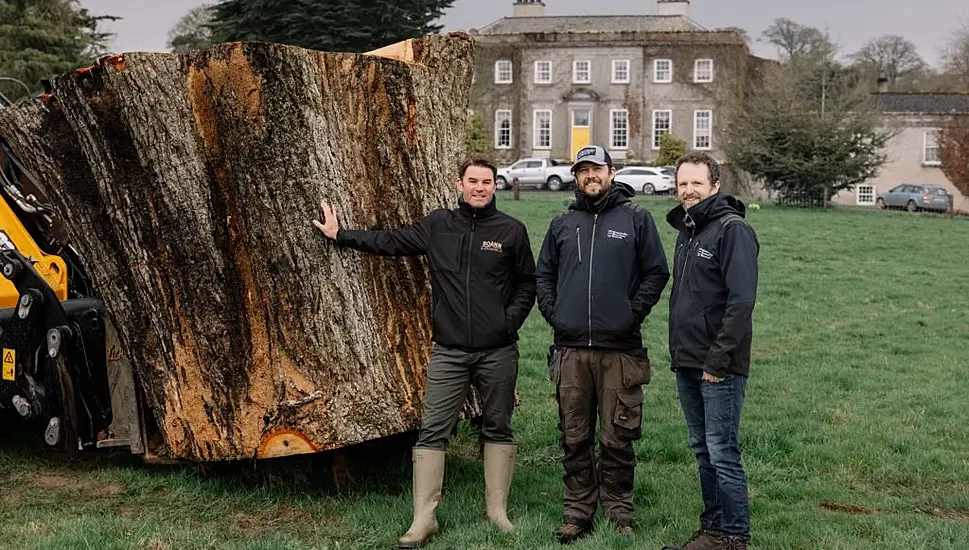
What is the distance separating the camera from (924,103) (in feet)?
167

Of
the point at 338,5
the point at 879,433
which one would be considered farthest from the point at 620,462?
the point at 338,5

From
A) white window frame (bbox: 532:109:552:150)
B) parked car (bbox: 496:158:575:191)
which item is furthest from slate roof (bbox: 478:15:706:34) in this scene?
parked car (bbox: 496:158:575:191)

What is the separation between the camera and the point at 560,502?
603 centimetres

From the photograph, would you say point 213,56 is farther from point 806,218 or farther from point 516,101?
point 516,101

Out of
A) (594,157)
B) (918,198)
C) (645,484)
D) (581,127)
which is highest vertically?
(581,127)

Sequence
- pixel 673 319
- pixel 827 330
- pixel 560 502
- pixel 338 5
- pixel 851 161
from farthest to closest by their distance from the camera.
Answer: pixel 851 161, pixel 338 5, pixel 827 330, pixel 560 502, pixel 673 319

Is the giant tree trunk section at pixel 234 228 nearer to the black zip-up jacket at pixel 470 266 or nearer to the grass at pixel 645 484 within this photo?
the black zip-up jacket at pixel 470 266

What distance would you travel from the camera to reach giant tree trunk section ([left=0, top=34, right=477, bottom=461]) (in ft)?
17.5

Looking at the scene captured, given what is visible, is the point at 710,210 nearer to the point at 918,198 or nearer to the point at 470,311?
the point at 470,311

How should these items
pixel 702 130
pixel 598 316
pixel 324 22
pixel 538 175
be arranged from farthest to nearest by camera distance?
pixel 702 130, pixel 538 175, pixel 324 22, pixel 598 316

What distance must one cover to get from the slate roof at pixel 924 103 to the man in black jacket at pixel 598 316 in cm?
4814

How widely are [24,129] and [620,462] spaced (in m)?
3.55

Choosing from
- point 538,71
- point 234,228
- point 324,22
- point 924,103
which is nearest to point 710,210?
point 234,228

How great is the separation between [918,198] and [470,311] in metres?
39.5
